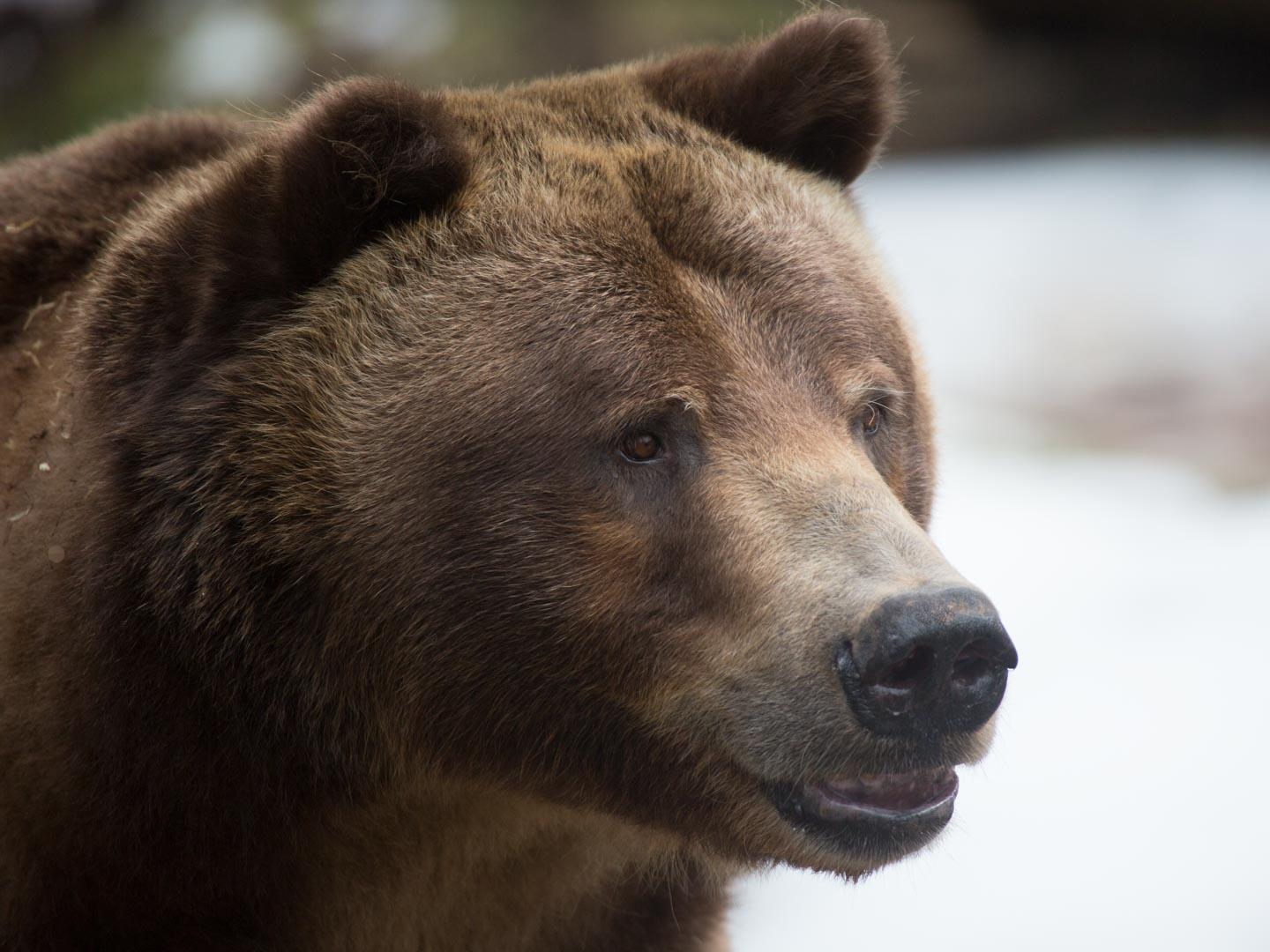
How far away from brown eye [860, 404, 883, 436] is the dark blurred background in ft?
29.7

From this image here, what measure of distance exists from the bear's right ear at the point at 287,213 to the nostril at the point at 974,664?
5.67 feet

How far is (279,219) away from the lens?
149 inches

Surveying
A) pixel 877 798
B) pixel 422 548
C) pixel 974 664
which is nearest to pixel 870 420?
pixel 974 664

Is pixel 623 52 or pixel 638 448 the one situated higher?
pixel 623 52

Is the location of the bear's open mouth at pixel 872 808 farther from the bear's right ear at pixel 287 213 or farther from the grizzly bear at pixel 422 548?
the bear's right ear at pixel 287 213

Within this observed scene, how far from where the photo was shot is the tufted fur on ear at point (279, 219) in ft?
12.2

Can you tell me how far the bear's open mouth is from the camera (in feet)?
11.8

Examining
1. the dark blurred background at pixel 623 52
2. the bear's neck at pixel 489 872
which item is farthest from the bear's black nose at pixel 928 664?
the dark blurred background at pixel 623 52

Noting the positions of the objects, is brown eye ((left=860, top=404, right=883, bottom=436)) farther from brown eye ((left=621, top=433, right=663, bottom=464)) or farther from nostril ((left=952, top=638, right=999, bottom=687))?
nostril ((left=952, top=638, right=999, bottom=687))

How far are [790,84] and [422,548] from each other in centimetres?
179

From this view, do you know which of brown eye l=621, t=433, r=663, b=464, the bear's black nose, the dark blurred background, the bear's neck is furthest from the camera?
the dark blurred background

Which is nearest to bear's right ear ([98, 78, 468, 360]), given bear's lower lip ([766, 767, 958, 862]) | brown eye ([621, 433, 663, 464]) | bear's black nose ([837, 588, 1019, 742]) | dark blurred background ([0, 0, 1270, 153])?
brown eye ([621, 433, 663, 464])

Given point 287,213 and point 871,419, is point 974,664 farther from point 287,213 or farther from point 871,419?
point 287,213

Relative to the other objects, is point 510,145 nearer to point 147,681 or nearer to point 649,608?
point 649,608
